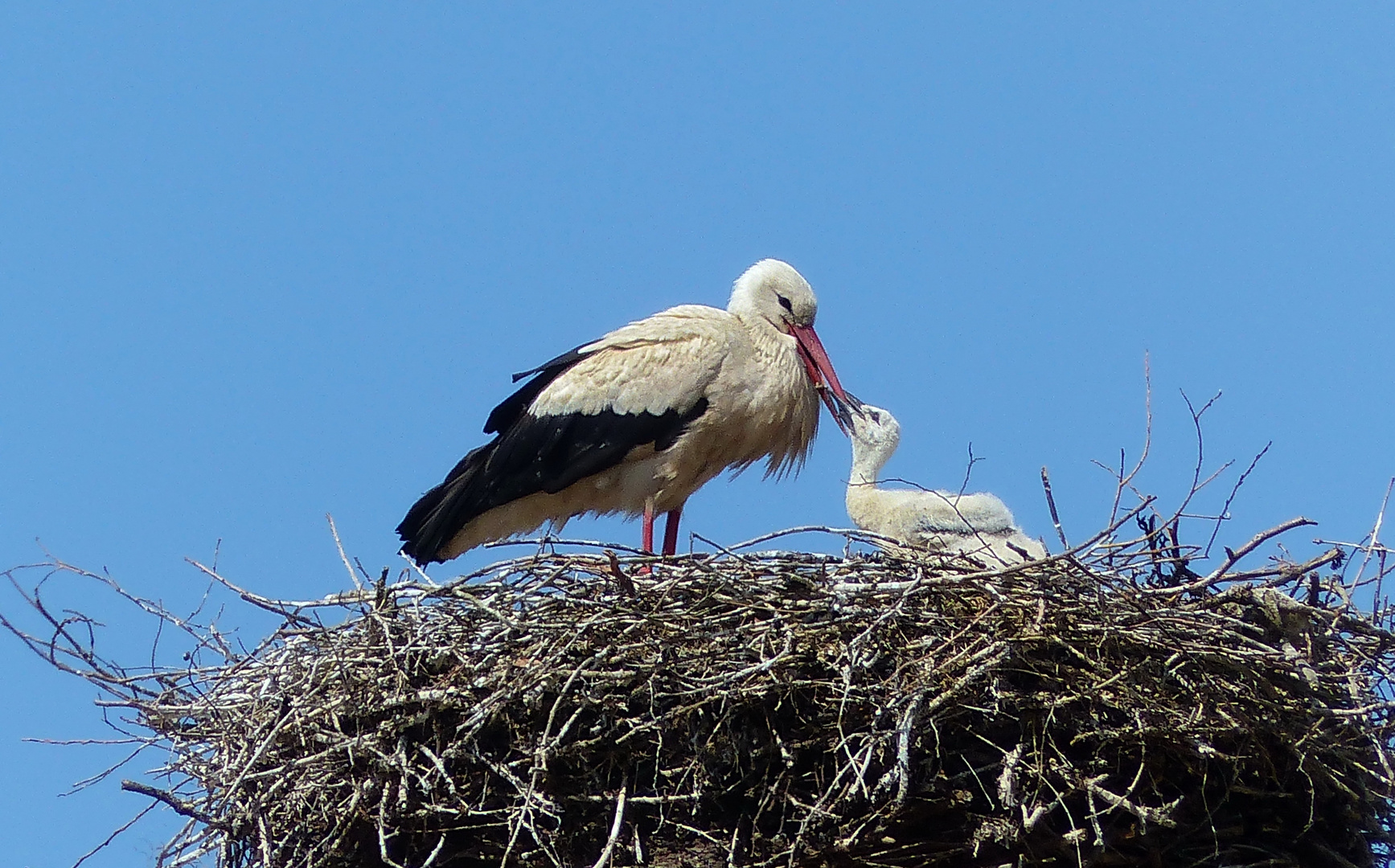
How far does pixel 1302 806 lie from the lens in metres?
4.39

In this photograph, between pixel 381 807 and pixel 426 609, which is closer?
pixel 381 807

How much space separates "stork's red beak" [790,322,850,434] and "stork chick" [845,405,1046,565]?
5.3 inches

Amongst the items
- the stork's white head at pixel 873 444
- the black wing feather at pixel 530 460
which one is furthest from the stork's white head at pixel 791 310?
the stork's white head at pixel 873 444

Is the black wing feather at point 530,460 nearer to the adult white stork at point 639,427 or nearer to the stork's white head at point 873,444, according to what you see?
the adult white stork at point 639,427

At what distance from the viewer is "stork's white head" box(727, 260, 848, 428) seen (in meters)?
6.55

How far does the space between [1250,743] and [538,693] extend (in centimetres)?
170

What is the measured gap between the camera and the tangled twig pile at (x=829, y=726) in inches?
161

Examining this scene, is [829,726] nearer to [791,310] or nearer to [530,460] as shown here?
[530,460]

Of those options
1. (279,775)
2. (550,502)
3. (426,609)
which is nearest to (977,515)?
(550,502)

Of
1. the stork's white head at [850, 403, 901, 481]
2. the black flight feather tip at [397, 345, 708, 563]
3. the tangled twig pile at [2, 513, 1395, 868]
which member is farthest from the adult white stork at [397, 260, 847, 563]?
the tangled twig pile at [2, 513, 1395, 868]

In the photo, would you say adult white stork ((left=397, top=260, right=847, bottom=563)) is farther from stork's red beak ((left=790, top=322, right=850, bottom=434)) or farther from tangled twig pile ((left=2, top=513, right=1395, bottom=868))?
tangled twig pile ((left=2, top=513, right=1395, bottom=868))

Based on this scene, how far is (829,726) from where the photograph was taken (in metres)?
4.15

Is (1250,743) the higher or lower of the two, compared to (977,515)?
lower

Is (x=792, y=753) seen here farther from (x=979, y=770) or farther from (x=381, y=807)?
(x=381, y=807)
